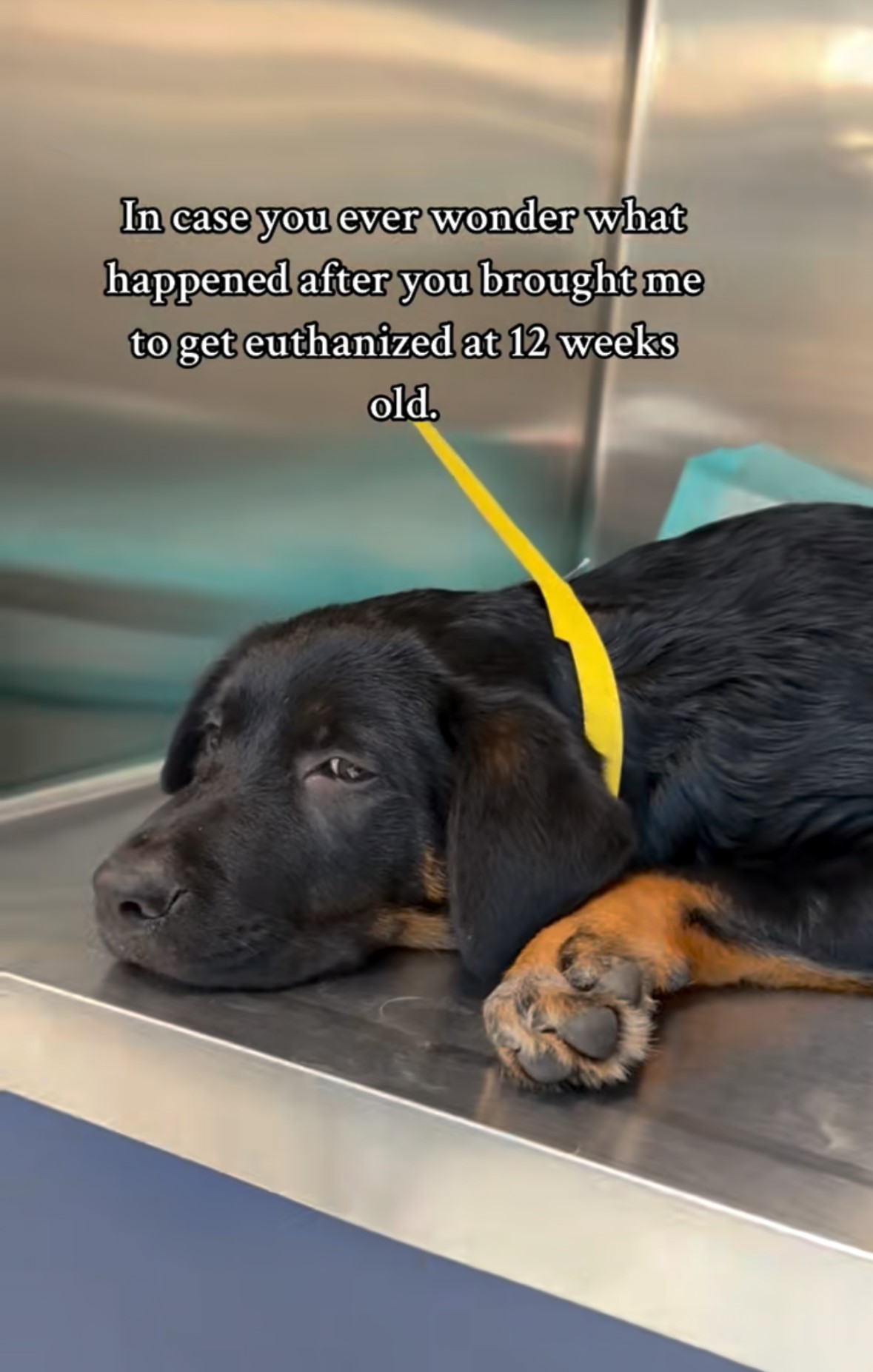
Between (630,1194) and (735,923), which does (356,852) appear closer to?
(735,923)

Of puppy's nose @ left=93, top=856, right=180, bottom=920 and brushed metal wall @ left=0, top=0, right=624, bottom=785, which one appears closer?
puppy's nose @ left=93, top=856, right=180, bottom=920

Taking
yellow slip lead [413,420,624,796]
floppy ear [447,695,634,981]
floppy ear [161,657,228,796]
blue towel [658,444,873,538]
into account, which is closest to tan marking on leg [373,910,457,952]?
floppy ear [447,695,634,981]

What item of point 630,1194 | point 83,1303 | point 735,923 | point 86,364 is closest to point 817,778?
point 735,923

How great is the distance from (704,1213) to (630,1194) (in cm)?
5

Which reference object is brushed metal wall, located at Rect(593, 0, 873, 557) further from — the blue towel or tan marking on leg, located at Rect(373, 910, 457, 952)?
tan marking on leg, located at Rect(373, 910, 457, 952)

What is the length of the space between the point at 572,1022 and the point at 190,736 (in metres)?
0.72

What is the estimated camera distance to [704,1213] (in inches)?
34.5

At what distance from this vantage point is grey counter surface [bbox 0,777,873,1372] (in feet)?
2.84

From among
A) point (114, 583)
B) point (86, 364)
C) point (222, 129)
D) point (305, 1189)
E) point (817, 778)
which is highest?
point (222, 129)

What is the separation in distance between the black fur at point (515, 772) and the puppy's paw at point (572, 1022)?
0.10 m

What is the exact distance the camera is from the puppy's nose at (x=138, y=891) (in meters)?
1.26

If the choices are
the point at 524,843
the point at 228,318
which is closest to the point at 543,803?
the point at 524,843

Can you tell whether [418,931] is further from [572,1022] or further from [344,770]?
[572,1022]

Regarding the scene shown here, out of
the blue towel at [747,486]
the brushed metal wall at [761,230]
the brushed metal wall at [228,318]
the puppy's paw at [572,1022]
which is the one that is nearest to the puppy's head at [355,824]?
the puppy's paw at [572,1022]
